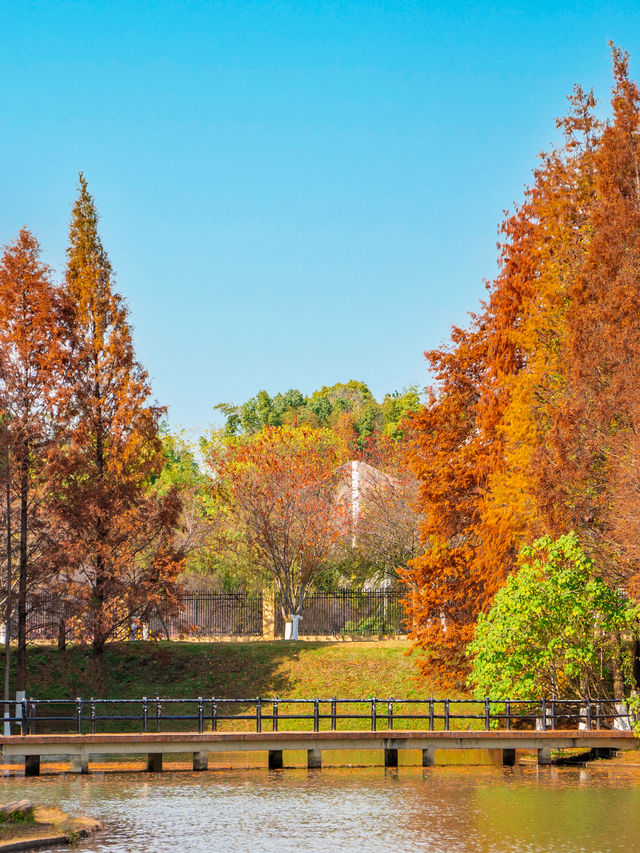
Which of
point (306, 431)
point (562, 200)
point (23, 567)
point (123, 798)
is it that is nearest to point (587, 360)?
point (562, 200)

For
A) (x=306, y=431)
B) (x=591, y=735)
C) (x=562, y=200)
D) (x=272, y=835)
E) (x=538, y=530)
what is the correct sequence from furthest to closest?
(x=306, y=431) → (x=562, y=200) → (x=538, y=530) → (x=591, y=735) → (x=272, y=835)

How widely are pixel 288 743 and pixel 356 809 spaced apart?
6927mm

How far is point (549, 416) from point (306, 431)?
36.1 meters

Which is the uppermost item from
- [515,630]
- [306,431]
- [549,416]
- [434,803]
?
[306,431]

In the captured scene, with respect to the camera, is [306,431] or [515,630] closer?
[515,630]

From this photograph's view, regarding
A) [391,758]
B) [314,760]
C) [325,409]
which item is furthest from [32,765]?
[325,409]

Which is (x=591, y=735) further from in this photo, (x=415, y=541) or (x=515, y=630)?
(x=415, y=541)

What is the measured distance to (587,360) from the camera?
29.9 meters

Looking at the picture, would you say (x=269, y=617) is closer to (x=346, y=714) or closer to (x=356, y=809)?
(x=346, y=714)

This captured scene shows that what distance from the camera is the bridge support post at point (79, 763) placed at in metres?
26.6

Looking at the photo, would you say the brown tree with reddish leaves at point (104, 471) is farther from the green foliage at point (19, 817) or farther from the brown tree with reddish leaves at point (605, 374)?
the green foliage at point (19, 817)

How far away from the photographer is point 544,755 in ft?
93.2

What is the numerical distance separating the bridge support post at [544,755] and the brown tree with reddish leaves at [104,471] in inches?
613

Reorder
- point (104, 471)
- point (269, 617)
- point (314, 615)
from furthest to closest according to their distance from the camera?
point (269, 617) → point (314, 615) → point (104, 471)
